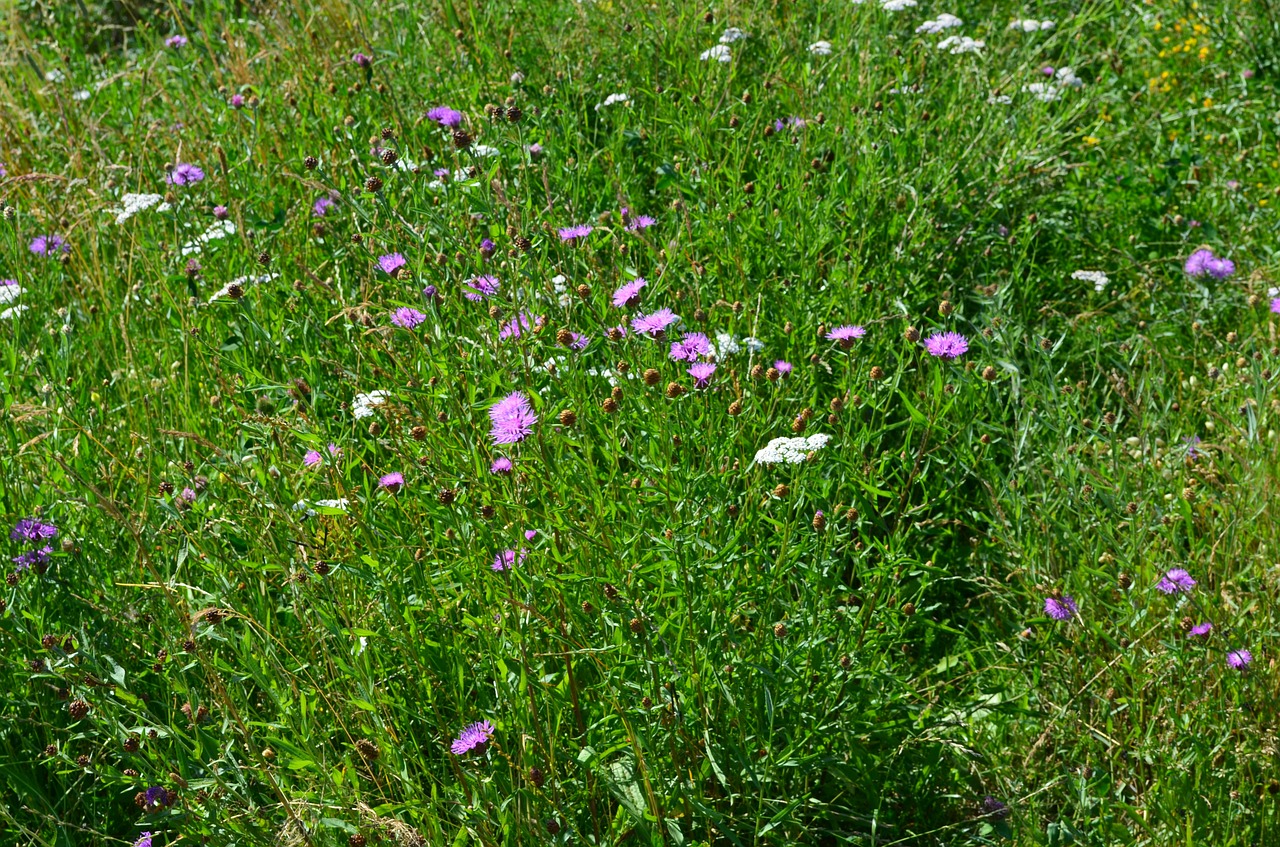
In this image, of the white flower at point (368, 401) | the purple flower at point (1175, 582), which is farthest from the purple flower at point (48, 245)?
the purple flower at point (1175, 582)

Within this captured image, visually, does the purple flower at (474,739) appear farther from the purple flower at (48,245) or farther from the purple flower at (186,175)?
the purple flower at (48,245)

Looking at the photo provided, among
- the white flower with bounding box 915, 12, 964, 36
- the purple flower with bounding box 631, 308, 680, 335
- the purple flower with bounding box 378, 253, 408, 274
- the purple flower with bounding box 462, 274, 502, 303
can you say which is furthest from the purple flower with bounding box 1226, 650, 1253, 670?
the white flower with bounding box 915, 12, 964, 36

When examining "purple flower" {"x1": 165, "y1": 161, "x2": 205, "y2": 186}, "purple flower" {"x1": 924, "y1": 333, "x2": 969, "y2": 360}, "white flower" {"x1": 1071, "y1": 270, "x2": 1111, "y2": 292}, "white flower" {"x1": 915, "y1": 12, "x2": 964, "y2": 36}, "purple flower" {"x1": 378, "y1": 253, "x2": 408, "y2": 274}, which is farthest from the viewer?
"white flower" {"x1": 915, "y1": 12, "x2": 964, "y2": 36}

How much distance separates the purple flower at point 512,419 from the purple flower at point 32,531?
0.85 m

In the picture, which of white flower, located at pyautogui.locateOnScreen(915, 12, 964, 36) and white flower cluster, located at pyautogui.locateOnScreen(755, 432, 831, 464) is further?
white flower, located at pyautogui.locateOnScreen(915, 12, 964, 36)

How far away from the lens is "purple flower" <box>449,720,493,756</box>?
5.57 feet

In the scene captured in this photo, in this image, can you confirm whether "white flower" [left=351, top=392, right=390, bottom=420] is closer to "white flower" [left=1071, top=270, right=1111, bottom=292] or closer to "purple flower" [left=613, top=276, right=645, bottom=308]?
"purple flower" [left=613, top=276, right=645, bottom=308]

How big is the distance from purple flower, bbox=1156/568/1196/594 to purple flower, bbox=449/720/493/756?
1106 millimetres

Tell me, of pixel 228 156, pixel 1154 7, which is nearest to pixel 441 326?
pixel 228 156

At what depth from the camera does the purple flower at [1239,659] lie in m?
1.81

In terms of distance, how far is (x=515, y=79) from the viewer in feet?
10.4

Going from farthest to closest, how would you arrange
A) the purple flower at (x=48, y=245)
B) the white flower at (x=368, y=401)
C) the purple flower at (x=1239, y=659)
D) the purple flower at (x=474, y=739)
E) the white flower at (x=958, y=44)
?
the white flower at (x=958, y=44) < the purple flower at (x=48, y=245) < the white flower at (x=368, y=401) < the purple flower at (x=1239, y=659) < the purple flower at (x=474, y=739)

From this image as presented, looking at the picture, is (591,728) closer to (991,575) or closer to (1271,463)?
(991,575)

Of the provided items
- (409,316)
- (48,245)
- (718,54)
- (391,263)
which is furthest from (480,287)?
(48,245)
